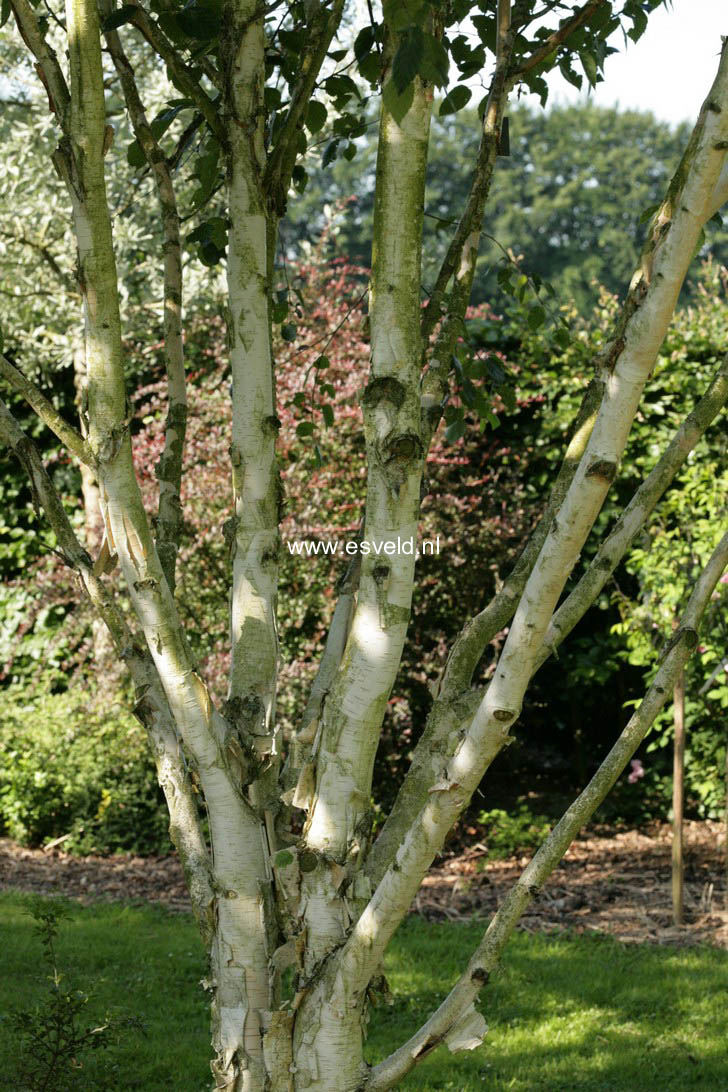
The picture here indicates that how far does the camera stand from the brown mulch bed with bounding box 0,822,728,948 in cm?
496

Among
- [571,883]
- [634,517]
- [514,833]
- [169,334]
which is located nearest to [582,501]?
[634,517]

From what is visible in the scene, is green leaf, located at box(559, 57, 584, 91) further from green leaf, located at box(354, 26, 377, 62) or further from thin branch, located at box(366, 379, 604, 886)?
thin branch, located at box(366, 379, 604, 886)

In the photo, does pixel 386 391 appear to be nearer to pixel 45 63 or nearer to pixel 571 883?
pixel 45 63

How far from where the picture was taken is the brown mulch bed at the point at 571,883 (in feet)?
16.3

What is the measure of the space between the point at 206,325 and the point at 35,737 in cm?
304

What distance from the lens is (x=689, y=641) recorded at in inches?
65.1

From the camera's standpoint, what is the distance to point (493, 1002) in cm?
386

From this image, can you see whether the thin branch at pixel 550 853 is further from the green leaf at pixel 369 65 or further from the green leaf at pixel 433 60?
the green leaf at pixel 369 65

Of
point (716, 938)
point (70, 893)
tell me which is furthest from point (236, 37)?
point (70, 893)

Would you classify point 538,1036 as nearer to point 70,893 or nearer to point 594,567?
point 594,567

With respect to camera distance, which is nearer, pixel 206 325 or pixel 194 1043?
pixel 194 1043

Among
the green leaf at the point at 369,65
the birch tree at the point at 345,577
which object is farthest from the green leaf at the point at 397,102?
the green leaf at the point at 369,65

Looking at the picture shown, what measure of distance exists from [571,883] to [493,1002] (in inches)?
72.2

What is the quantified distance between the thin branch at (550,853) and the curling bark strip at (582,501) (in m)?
0.15
